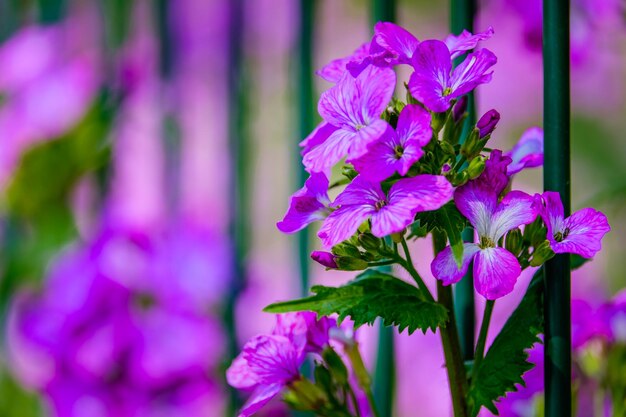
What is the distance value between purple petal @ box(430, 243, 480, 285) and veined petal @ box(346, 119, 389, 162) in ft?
0.20

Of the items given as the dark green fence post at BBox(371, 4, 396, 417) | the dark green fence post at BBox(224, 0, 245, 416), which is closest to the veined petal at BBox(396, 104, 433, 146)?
the dark green fence post at BBox(371, 4, 396, 417)

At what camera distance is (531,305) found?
0.45 meters

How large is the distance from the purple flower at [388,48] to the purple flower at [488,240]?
0.07 metres

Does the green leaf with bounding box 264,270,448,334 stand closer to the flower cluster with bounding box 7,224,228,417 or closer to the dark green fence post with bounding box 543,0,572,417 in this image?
the dark green fence post with bounding box 543,0,572,417

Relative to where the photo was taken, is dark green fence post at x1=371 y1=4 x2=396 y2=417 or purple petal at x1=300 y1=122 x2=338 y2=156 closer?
purple petal at x1=300 y1=122 x2=338 y2=156

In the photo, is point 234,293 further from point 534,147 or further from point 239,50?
point 534,147

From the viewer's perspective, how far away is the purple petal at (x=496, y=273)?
389 mm

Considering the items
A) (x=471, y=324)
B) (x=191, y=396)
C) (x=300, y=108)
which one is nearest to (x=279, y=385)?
(x=471, y=324)

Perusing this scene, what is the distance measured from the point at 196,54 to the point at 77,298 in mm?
407

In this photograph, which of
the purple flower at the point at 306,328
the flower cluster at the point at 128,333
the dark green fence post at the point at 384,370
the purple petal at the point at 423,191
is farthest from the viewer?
the flower cluster at the point at 128,333

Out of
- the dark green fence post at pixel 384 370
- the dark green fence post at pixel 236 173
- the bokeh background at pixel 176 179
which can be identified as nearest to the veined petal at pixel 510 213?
the dark green fence post at pixel 384 370

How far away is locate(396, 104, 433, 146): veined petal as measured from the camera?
39 centimetres

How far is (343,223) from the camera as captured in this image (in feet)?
1.31

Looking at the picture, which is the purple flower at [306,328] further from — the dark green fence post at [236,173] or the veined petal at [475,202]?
the dark green fence post at [236,173]
